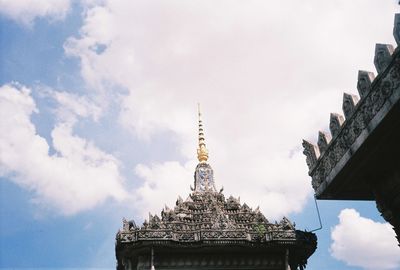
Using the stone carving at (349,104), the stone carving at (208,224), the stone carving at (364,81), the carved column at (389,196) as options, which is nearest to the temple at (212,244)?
the stone carving at (208,224)

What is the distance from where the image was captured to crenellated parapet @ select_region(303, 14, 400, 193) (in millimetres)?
10406

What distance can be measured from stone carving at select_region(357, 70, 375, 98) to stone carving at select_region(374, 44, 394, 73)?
1.28 ft

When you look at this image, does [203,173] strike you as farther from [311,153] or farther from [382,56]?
[382,56]

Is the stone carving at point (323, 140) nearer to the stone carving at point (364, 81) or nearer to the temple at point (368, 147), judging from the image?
the temple at point (368, 147)

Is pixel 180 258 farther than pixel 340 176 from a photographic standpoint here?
Yes

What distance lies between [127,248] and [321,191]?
12473 mm

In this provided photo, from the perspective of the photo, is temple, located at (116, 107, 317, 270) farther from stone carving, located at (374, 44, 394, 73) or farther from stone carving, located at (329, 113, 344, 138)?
stone carving, located at (374, 44, 394, 73)

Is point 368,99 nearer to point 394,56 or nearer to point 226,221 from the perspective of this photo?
point 394,56

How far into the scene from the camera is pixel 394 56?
1026cm

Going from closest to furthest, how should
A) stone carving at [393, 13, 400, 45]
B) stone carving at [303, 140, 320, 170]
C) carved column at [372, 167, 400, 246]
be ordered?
stone carving at [393, 13, 400, 45], carved column at [372, 167, 400, 246], stone carving at [303, 140, 320, 170]

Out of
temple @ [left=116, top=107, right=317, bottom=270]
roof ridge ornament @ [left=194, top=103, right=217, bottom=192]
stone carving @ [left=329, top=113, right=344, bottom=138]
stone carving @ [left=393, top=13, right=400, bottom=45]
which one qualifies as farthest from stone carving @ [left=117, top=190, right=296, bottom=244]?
stone carving @ [left=393, top=13, right=400, bottom=45]

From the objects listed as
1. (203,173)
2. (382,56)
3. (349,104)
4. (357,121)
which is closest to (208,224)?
(203,173)

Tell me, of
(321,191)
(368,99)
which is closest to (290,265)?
(321,191)

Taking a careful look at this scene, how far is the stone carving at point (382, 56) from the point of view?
10652 millimetres
